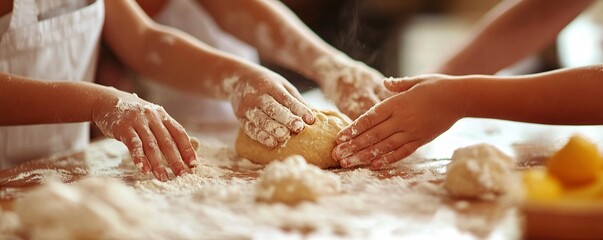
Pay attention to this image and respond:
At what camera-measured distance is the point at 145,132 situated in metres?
1.37

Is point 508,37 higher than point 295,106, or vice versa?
point 508,37

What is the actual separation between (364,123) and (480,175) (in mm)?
372

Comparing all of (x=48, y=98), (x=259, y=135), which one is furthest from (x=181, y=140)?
(x=48, y=98)

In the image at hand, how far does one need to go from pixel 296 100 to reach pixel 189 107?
45.1 inches

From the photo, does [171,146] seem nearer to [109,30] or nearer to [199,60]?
[199,60]

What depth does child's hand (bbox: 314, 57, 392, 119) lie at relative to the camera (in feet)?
5.82

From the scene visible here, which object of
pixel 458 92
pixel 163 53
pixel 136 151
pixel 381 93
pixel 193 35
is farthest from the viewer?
pixel 193 35

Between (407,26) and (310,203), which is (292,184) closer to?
(310,203)

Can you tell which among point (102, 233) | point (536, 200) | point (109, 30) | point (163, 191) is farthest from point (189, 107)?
point (536, 200)

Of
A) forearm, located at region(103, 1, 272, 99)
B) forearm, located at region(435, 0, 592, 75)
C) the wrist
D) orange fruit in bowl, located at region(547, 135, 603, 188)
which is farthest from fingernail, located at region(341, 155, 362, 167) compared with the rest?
forearm, located at region(435, 0, 592, 75)

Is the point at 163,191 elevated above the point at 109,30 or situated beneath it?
situated beneath

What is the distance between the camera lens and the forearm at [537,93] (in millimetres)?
1462

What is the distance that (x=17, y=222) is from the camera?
995 mm

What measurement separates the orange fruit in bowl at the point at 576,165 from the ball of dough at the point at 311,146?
2.20 ft
